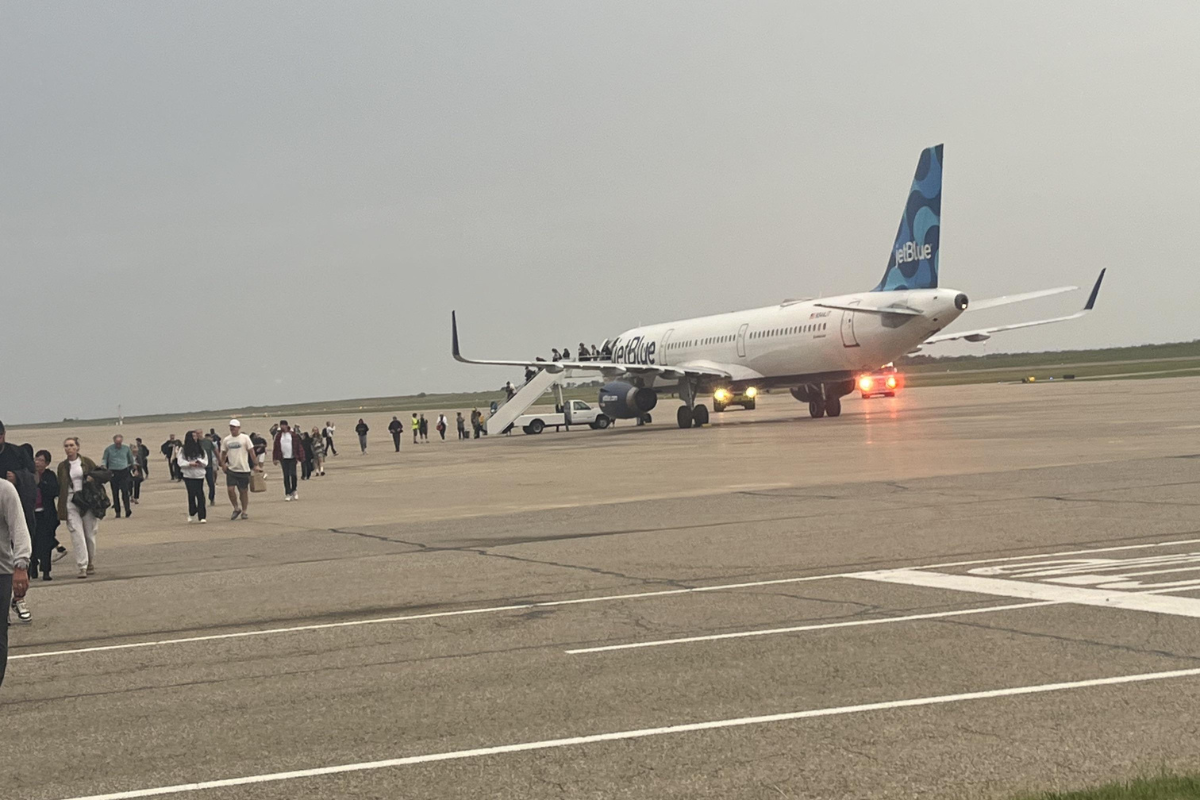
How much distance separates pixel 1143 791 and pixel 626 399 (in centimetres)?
5207

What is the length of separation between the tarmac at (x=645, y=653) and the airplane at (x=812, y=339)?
25.5 meters

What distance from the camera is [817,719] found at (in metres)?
7.72

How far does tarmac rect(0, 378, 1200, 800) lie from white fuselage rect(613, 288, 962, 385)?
993 inches

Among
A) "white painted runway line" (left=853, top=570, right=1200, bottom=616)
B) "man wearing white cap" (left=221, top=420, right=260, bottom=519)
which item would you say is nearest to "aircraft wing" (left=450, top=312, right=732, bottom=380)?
"man wearing white cap" (left=221, top=420, right=260, bottom=519)

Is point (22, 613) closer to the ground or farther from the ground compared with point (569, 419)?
closer to the ground

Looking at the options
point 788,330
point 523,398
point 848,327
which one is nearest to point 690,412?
point 788,330

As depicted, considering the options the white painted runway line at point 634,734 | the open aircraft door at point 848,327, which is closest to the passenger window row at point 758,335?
the open aircraft door at point 848,327

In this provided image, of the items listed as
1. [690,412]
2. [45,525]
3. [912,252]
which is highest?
[912,252]

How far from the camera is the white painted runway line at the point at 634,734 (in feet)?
23.0

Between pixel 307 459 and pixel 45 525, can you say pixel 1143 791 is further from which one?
pixel 307 459

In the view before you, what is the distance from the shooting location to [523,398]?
68062mm

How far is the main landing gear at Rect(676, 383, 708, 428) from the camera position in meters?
57.5

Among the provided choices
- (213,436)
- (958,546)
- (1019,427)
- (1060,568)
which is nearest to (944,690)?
(1060,568)

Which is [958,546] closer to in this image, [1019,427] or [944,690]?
[944,690]
